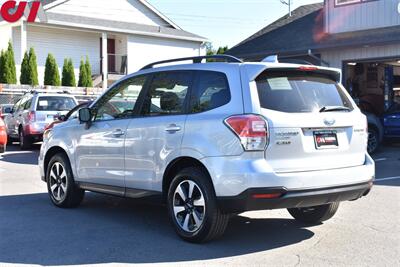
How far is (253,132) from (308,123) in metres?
0.62

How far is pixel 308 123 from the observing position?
5.36 metres

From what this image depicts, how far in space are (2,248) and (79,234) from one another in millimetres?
848

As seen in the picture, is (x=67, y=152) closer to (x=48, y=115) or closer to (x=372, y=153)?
(x=48, y=115)

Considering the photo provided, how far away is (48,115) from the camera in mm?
15742

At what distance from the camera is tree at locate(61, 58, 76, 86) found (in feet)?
95.5

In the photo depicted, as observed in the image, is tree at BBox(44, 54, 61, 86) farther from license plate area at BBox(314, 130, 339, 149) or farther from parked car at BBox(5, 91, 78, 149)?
license plate area at BBox(314, 130, 339, 149)

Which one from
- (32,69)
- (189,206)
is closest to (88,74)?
(32,69)

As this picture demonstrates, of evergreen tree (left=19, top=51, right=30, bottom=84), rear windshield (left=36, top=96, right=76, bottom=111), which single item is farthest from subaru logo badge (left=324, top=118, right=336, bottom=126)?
evergreen tree (left=19, top=51, right=30, bottom=84)

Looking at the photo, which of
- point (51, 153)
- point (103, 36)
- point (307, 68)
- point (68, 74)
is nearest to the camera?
point (307, 68)

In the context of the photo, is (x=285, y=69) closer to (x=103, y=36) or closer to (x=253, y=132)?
(x=253, y=132)

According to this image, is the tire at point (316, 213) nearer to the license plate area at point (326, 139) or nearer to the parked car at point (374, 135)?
the license plate area at point (326, 139)

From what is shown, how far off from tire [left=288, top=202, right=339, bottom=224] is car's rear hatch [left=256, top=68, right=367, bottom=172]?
874 millimetres

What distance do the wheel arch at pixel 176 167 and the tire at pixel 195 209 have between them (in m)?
0.06

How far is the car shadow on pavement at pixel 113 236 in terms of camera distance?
5.27 m
